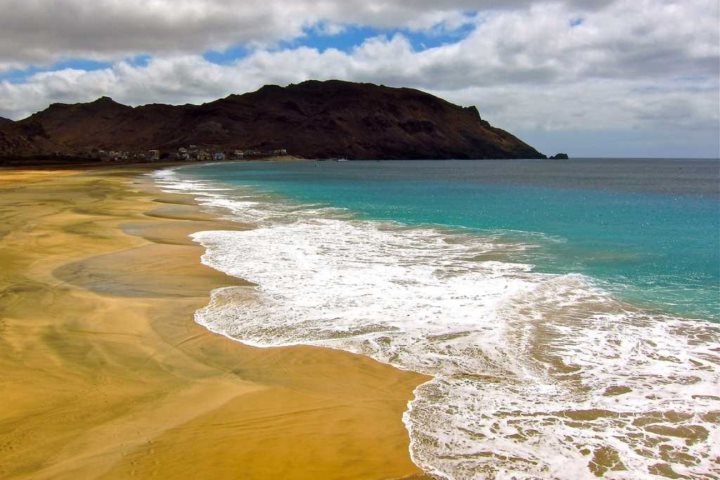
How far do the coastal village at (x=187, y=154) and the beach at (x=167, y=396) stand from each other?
110673 mm

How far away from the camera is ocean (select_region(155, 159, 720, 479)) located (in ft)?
17.3

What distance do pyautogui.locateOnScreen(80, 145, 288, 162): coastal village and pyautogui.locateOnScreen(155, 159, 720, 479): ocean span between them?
356 ft

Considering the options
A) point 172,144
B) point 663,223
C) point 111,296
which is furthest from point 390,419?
point 172,144

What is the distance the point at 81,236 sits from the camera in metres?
17.2

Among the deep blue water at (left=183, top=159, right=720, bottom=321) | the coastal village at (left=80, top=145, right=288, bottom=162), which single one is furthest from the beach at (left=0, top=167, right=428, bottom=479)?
the coastal village at (left=80, top=145, right=288, bottom=162)

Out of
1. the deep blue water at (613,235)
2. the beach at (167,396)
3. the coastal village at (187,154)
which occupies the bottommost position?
the beach at (167,396)

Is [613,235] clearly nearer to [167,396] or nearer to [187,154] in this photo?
[167,396]

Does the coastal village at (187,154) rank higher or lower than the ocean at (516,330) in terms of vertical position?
higher

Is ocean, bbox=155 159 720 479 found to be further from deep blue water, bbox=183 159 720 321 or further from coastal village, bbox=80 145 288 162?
coastal village, bbox=80 145 288 162

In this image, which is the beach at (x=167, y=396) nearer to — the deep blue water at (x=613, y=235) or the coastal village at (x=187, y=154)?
the deep blue water at (x=613, y=235)

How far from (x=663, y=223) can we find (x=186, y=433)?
2615 cm

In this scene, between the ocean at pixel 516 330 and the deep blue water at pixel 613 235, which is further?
the deep blue water at pixel 613 235

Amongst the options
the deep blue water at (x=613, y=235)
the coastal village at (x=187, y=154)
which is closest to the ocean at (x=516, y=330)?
the deep blue water at (x=613, y=235)

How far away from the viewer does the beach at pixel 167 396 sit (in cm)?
492
